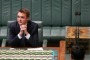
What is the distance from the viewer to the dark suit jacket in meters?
3.19

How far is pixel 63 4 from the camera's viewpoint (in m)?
6.54

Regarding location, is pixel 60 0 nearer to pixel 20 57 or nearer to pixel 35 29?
pixel 35 29

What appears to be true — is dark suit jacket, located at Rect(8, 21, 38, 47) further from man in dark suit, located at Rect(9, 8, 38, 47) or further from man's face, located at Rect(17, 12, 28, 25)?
man's face, located at Rect(17, 12, 28, 25)

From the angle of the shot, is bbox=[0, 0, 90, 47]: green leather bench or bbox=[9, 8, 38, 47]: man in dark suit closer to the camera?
bbox=[9, 8, 38, 47]: man in dark suit

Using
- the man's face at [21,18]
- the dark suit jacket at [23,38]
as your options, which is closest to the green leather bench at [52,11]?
the dark suit jacket at [23,38]

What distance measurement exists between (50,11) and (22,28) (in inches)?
132

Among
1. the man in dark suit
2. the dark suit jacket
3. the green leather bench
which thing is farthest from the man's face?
the green leather bench

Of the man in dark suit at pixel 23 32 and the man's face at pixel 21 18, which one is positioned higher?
the man's face at pixel 21 18

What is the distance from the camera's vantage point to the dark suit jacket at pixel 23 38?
3189 millimetres

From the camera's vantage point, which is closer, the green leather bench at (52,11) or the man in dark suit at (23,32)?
the man in dark suit at (23,32)

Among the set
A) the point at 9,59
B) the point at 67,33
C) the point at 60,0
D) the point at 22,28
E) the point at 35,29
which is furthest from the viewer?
the point at 60,0

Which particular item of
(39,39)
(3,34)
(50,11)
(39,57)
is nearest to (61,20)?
(50,11)

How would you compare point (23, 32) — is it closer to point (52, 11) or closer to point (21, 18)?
point (21, 18)

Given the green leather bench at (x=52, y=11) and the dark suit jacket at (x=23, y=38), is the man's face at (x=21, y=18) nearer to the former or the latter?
the dark suit jacket at (x=23, y=38)
